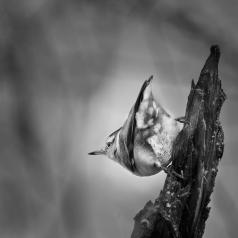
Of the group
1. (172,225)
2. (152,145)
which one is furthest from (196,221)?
(152,145)

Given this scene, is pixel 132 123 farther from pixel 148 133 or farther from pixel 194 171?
pixel 194 171

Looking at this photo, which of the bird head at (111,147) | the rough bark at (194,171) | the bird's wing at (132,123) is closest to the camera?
the rough bark at (194,171)

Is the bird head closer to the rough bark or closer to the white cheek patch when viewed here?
the white cheek patch

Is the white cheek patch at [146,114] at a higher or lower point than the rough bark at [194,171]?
higher

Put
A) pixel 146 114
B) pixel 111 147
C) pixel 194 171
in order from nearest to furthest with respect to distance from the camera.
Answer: pixel 194 171, pixel 146 114, pixel 111 147

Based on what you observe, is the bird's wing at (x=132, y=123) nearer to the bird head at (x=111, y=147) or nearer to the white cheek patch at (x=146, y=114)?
the white cheek patch at (x=146, y=114)

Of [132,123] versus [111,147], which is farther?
[111,147]

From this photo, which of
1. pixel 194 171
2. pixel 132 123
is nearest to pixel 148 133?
pixel 132 123

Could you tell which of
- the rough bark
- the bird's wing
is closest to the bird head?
the bird's wing

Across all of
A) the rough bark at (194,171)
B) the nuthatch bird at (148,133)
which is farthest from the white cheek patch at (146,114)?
the rough bark at (194,171)
